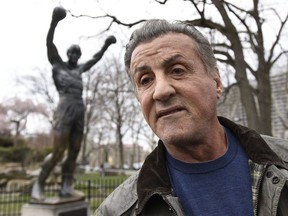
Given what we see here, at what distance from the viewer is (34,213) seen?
19.0 feet

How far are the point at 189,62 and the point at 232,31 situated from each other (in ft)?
23.2

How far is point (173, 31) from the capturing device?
140 cm

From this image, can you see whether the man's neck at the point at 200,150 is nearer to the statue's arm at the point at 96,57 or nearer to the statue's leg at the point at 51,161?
the statue's leg at the point at 51,161

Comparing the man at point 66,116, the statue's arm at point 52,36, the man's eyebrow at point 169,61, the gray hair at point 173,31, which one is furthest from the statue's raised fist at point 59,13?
the man's eyebrow at point 169,61

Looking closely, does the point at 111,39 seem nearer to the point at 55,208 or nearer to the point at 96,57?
the point at 96,57

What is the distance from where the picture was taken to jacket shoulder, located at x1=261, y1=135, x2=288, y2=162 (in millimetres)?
1390

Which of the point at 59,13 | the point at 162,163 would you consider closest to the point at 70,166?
the point at 59,13

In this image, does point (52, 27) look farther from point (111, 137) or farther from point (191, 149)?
point (111, 137)

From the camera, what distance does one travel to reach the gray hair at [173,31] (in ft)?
4.60

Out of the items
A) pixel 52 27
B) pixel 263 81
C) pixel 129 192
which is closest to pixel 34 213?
pixel 52 27

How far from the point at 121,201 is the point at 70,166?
545cm

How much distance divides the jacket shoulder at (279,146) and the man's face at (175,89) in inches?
13.2

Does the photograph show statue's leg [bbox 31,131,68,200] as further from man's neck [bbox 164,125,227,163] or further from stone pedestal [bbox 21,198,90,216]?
man's neck [bbox 164,125,227,163]

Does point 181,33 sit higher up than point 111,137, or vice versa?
point 111,137
